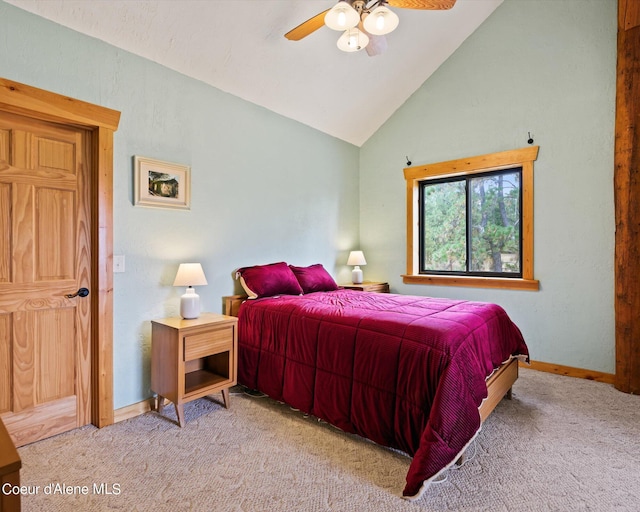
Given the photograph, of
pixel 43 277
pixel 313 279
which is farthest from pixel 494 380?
pixel 43 277

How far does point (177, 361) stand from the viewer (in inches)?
88.9

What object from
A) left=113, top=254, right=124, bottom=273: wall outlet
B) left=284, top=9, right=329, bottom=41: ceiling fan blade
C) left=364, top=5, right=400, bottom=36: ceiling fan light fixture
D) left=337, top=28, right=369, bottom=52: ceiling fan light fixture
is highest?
left=284, top=9, right=329, bottom=41: ceiling fan blade

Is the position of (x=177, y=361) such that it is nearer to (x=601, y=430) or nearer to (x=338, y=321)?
(x=338, y=321)

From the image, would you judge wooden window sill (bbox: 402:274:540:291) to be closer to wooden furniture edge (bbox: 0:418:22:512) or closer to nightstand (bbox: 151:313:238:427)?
nightstand (bbox: 151:313:238:427)

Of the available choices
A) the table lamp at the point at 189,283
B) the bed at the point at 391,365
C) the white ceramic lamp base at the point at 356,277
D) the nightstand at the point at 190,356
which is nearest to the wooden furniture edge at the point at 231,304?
the bed at the point at 391,365

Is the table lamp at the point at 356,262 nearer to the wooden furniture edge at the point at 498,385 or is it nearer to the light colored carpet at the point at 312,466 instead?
the wooden furniture edge at the point at 498,385

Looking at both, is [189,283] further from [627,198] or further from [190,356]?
[627,198]

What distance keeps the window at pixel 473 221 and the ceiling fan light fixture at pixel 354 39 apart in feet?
6.87

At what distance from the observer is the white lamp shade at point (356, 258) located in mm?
4367

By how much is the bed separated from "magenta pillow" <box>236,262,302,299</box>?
0.12 meters

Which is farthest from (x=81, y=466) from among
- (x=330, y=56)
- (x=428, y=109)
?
(x=428, y=109)

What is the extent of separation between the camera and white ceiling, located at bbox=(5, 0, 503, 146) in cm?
234

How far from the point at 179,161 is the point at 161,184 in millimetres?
267

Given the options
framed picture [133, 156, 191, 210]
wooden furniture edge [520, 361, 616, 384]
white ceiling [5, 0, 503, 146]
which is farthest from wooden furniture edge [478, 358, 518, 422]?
white ceiling [5, 0, 503, 146]
